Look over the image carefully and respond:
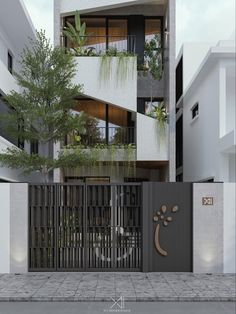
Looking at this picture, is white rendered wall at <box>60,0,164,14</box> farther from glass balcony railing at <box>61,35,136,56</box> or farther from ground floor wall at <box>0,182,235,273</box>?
ground floor wall at <box>0,182,235,273</box>

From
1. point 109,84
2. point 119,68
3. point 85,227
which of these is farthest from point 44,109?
point 119,68

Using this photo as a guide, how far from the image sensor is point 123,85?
15.9m

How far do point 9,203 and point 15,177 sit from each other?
706 cm

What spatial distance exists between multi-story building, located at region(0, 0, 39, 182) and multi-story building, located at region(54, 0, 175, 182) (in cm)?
133

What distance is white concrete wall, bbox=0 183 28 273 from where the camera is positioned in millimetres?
10102

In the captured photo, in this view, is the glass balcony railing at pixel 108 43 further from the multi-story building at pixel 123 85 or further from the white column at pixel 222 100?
the white column at pixel 222 100

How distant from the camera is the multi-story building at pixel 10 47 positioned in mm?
15320

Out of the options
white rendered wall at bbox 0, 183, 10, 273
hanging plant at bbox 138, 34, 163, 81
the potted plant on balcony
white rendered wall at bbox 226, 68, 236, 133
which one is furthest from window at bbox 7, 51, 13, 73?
white rendered wall at bbox 0, 183, 10, 273

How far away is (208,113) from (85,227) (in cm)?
705

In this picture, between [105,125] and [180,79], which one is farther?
[180,79]

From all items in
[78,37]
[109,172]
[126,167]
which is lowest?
[109,172]

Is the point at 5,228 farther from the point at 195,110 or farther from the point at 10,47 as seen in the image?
the point at 195,110
